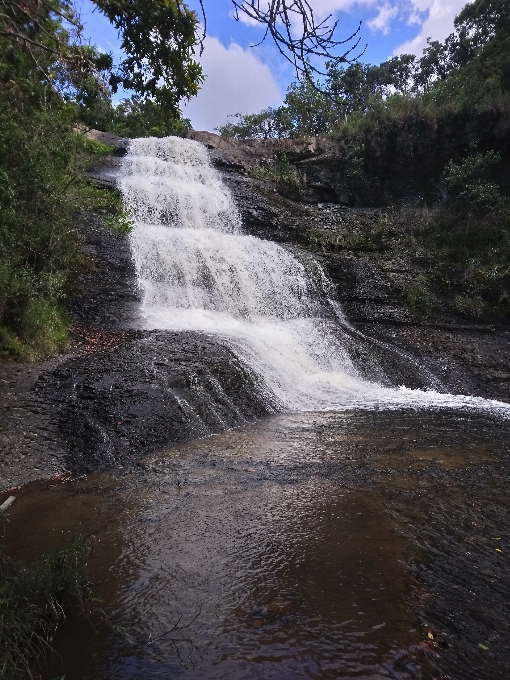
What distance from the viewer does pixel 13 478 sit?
5.25 metres

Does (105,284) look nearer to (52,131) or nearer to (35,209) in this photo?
(35,209)

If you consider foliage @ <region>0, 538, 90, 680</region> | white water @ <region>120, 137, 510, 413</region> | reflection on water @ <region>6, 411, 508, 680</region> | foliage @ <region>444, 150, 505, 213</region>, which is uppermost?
foliage @ <region>444, 150, 505, 213</region>

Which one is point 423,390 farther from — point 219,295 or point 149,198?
point 149,198

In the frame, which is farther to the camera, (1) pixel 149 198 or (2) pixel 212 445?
(1) pixel 149 198

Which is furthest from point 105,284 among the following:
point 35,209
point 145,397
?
point 145,397

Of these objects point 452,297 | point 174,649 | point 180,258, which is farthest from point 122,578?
point 452,297

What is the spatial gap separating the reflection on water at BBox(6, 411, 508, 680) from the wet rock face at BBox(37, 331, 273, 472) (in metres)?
0.52

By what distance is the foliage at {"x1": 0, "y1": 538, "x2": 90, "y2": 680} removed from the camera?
2.27 m

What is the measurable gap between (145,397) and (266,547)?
3.90 metres

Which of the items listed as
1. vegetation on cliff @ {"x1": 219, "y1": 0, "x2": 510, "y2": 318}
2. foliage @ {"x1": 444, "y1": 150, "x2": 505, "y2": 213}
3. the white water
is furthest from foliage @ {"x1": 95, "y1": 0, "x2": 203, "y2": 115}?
foliage @ {"x1": 444, "y1": 150, "x2": 505, "y2": 213}

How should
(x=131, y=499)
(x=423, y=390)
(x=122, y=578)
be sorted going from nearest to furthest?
1. (x=122, y=578)
2. (x=131, y=499)
3. (x=423, y=390)

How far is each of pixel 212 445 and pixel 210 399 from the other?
1300 millimetres

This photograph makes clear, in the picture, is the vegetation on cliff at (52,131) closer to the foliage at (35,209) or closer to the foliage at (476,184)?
the foliage at (35,209)

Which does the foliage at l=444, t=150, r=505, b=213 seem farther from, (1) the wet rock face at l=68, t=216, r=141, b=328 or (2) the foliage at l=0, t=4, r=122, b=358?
(2) the foliage at l=0, t=4, r=122, b=358
